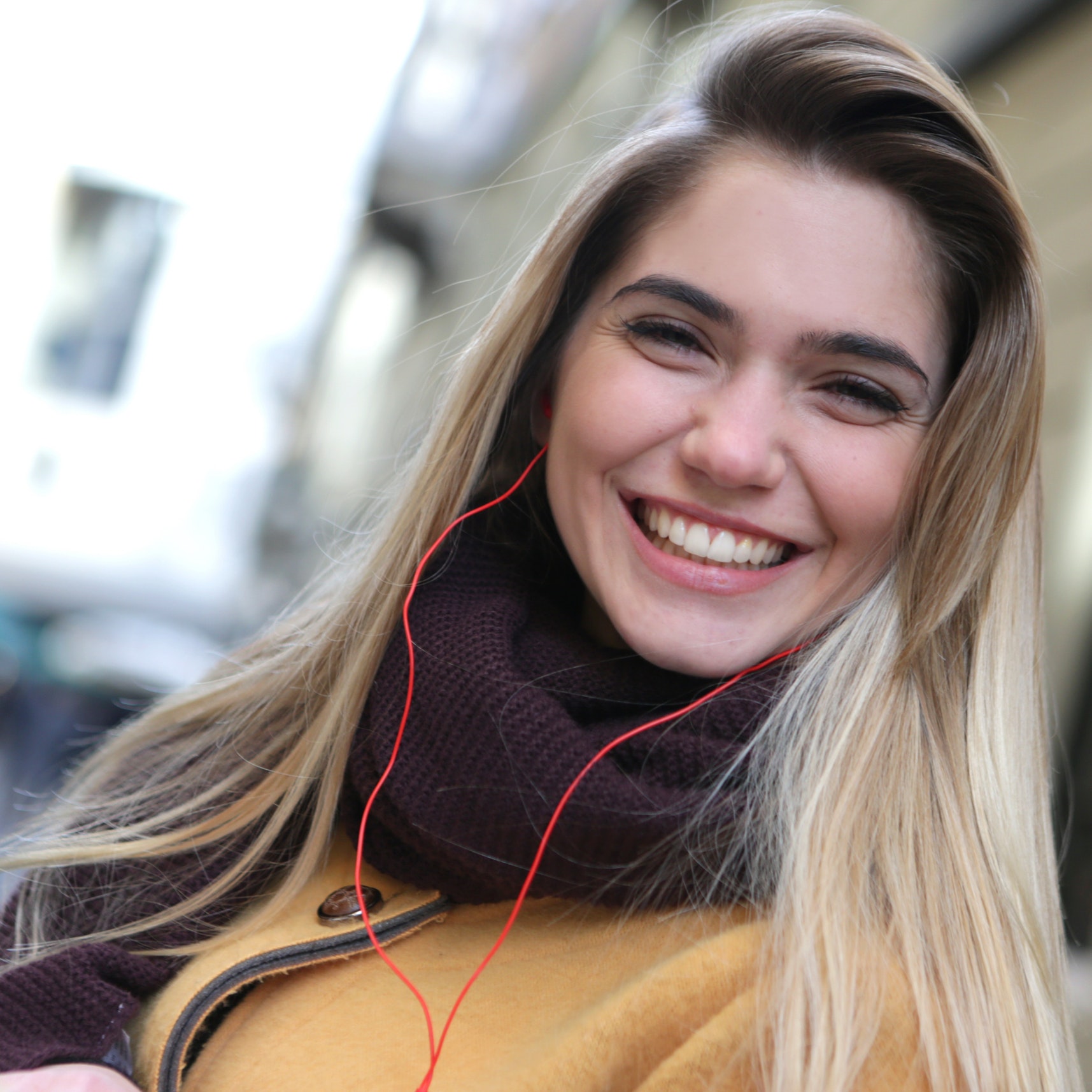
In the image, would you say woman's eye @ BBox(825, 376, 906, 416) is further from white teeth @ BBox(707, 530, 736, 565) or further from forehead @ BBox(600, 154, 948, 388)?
white teeth @ BBox(707, 530, 736, 565)

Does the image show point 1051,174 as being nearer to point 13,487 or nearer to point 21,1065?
point 21,1065

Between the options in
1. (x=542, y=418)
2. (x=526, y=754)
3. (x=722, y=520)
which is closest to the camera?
(x=526, y=754)

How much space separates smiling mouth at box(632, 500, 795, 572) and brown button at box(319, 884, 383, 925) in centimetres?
54

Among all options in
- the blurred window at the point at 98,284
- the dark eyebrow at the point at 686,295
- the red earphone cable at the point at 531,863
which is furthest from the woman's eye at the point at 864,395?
the blurred window at the point at 98,284

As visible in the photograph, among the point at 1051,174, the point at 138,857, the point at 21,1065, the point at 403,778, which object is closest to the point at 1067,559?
the point at 1051,174

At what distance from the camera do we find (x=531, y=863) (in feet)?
3.73

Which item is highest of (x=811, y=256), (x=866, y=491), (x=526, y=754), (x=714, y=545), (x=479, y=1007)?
(x=811, y=256)

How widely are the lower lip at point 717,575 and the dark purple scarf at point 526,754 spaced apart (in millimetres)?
105

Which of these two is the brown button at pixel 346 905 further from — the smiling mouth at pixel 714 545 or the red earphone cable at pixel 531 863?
the smiling mouth at pixel 714 545

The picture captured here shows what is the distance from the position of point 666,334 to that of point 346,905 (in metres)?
0.78

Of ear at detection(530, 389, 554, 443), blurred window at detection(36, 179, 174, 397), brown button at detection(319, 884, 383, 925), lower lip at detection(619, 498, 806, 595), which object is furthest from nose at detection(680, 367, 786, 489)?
blurred window at detection(36, 179, 174, 397)


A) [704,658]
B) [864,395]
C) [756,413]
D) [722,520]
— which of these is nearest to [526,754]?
[704,658]

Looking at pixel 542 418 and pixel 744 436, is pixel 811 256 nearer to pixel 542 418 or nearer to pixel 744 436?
pixel 744 436

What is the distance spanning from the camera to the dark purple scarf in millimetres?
1086
